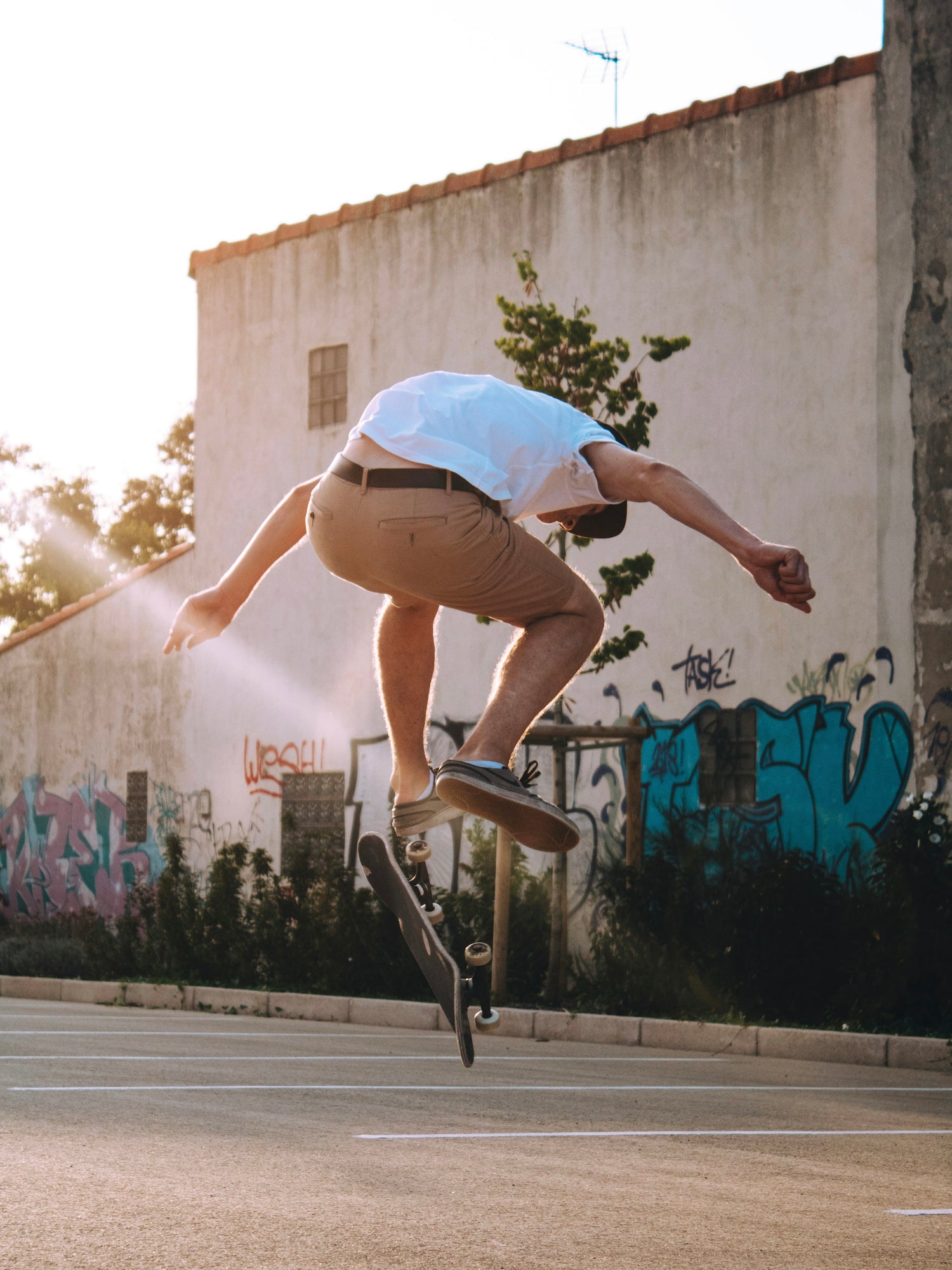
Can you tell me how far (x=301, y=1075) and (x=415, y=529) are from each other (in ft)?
20.9

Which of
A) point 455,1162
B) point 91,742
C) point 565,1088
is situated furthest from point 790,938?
point 91,742

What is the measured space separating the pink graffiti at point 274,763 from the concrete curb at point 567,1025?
345 centimetres

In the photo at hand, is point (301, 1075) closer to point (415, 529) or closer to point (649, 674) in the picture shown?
point (415, 529)

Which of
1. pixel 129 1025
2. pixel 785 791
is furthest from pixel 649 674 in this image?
pixel 129 1025

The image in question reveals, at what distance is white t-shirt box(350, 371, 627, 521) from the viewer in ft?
10.9

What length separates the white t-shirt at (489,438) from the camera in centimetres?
331

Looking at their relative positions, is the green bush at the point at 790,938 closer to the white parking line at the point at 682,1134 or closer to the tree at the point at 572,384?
the tree at the point at 572,384

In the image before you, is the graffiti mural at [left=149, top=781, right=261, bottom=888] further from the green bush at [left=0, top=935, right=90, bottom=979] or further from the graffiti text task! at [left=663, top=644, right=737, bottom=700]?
the graffiti text task! at [left=663, top=644, right=737, bottom=700]

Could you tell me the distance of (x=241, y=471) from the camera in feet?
67.6

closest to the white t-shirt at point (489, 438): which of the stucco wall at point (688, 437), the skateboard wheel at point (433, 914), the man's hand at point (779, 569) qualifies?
the man's hand at point (779, 569)

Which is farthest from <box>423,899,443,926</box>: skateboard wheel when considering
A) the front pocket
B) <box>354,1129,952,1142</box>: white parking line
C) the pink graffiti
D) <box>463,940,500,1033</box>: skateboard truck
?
the pink graffiti

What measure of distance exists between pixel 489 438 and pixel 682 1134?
467 centimetres

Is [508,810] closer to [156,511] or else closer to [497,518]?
[497,518]

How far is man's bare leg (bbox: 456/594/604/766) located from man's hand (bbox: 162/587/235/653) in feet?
2.39
